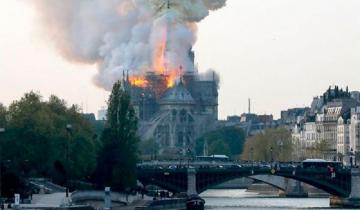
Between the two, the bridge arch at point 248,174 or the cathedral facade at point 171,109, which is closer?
the bridge arch at point 248,174

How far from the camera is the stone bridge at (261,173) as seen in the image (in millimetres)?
112688

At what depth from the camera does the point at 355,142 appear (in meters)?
166

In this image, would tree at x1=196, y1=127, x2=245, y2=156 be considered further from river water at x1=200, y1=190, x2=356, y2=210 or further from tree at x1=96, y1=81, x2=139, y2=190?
tree at x1=96, y1=81, x2=139, y2=190

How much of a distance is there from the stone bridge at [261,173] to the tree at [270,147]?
4471 cm

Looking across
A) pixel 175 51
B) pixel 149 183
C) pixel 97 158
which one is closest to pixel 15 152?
pixel 97 158

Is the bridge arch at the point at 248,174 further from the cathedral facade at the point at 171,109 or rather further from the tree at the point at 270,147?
the cathedral facade at the point at 171,109

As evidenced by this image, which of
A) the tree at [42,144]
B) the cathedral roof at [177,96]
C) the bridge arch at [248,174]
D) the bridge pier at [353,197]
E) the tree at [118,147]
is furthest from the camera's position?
the cathedral roof at [177,96]

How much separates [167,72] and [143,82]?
100 inches

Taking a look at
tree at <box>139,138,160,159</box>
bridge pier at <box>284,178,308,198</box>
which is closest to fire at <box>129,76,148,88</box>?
tree at <box>139,138,160,159</box>

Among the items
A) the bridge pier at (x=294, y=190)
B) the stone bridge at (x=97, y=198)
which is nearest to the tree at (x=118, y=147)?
the stone bridge at (x=97, y=198)

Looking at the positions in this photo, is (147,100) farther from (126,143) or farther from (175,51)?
(126,143)

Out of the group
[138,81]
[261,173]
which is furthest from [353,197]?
[138,81]

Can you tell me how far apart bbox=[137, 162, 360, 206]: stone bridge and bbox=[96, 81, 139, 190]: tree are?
10093 millimetres

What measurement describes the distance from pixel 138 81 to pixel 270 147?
2681 centimetres
